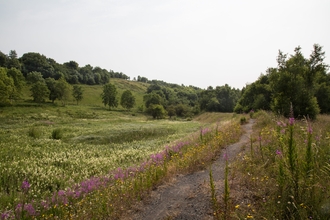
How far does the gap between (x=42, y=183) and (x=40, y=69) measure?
123292 millimetres

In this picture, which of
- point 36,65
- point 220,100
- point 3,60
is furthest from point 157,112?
point 3,60

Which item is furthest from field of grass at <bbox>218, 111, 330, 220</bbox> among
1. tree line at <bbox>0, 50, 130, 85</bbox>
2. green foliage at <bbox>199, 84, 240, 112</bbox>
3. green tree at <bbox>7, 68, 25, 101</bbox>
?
tree line at <bbox>0, 50, 130, 85</bbox>

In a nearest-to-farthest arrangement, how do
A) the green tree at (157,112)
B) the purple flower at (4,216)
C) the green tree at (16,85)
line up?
the purple flower at (4,216) → the green tree at (16,85) → the green tree at (157,112)

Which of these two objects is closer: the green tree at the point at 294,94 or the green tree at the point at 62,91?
the green tree at the point at 294,94

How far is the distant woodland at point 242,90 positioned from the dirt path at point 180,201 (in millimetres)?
3071

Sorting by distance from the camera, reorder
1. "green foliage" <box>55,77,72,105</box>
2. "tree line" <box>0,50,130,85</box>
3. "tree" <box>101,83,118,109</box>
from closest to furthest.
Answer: "green foliage" <box>55,77,72,105</box>
"tree" <box>101,83,118,109</box>
"tree line" <box>0,50,130,85</box>

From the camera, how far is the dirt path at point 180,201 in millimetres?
4913

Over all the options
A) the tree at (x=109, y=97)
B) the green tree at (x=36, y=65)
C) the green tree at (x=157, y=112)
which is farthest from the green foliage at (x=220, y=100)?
the green tree at (x=36, y=65)

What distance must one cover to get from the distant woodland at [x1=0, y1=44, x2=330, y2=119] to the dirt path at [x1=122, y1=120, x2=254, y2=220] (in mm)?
3071

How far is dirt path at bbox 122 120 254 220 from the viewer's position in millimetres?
4913

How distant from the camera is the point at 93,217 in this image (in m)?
5.20

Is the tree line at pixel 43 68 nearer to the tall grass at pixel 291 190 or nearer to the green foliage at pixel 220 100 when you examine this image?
the green foliage at pixel 220 100

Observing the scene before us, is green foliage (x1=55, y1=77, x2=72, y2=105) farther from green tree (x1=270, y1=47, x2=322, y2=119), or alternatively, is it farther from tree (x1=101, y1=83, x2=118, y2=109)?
green tree (x1=270, y1=47, x2=322, y2=119)

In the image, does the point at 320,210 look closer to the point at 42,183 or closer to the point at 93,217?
the point at 93,217
